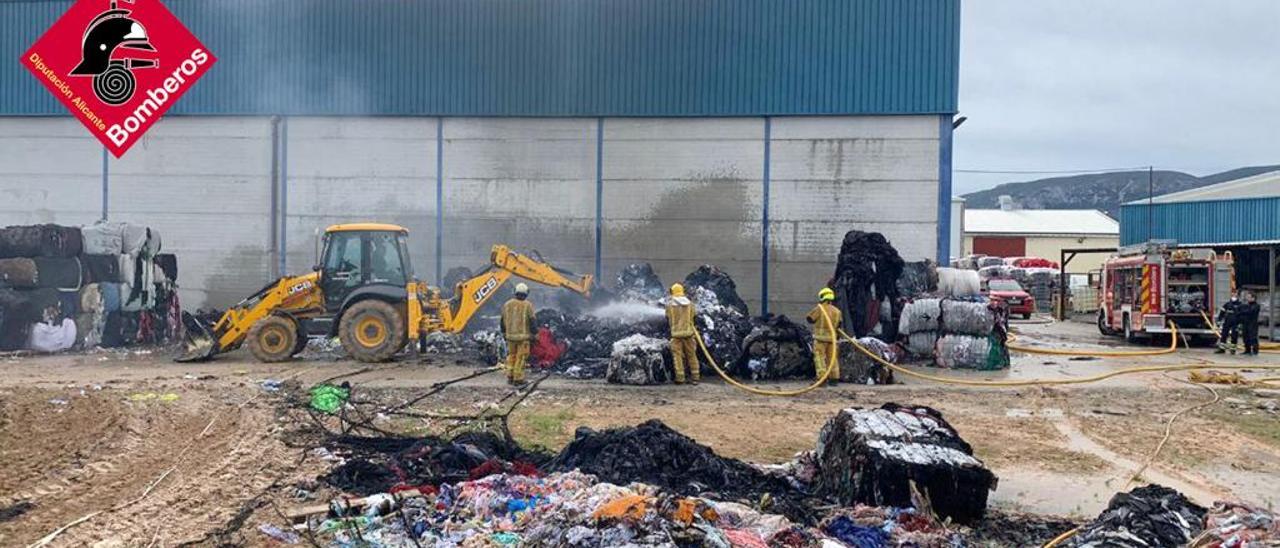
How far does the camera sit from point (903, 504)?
6770 millimetres

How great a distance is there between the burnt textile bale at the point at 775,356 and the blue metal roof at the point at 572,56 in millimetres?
9277

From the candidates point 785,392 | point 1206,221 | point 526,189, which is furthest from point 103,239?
point 1206,221

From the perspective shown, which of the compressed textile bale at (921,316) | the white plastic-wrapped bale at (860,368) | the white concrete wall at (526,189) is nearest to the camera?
the white plastic-wrapped bale at (860,368)

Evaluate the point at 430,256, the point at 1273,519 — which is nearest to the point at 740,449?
the point at 1273,519

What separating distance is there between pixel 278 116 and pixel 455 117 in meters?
4.61

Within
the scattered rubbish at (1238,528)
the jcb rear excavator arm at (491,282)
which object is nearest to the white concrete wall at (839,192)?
the jcb rear excavator arm at (491,282)

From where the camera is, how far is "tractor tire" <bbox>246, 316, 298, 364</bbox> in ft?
53.9

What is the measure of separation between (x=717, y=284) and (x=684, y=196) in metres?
3.50

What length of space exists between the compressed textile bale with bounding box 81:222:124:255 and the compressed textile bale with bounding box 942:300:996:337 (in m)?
16.4

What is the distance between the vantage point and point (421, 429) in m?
10.4

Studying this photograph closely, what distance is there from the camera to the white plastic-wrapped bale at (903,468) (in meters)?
6.75

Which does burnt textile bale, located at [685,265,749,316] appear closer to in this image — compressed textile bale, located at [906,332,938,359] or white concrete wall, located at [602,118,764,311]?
white concrete wall, located at [602,118,764,311]

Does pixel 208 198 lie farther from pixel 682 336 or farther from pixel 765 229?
pixel 682 336

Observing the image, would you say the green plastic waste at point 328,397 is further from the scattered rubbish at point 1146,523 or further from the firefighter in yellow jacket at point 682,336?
the scattered rubbish at point 1146,523
